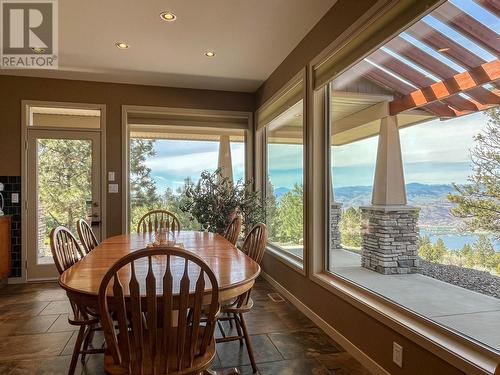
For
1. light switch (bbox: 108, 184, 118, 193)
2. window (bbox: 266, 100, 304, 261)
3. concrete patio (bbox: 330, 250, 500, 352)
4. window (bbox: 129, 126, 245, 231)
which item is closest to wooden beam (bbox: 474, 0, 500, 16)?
concrete patio (bbox: 330, 250, 500, 352)

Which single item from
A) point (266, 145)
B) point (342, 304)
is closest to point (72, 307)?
point (342, 304)

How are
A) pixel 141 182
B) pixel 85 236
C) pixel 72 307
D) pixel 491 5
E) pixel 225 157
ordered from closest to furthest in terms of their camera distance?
pixel 491 5
pixel 72 307
pixel 85 236
pixel 141 182
pixel 225 157

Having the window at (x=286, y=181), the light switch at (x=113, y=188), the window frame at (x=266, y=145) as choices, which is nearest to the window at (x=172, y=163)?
the light switch at (x=113, y=188)

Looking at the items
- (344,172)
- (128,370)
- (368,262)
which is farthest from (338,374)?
(344,172)

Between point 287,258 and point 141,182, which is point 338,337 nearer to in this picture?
point 287,258

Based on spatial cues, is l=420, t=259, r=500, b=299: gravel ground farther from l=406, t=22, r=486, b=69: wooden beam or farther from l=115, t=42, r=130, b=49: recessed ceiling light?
l=115, t=42, r=130, b=49: recessed ceiling light

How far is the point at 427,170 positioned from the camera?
207 centimetres

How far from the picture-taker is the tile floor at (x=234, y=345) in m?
2.23

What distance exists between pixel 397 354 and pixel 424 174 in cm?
112

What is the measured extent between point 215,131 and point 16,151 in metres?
2.69

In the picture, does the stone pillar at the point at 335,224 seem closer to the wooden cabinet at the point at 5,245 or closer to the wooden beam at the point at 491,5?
the wooden beam at the point at 491,5

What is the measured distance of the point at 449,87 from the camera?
1901mm

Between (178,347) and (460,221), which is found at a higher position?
(460,221)

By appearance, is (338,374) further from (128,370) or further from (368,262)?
(128,370)
